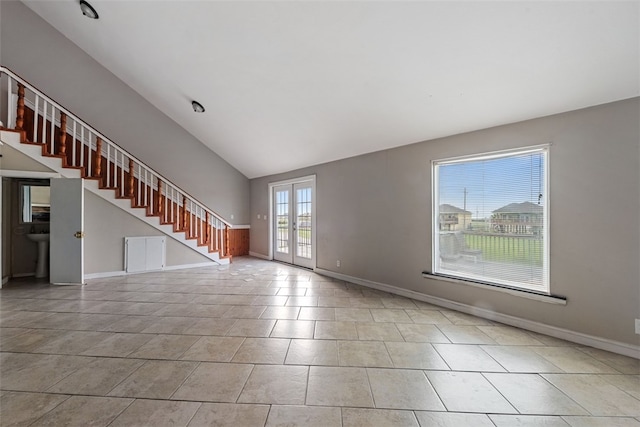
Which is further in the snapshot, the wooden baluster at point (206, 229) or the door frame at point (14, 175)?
the wooden baluster at point (206, 229)

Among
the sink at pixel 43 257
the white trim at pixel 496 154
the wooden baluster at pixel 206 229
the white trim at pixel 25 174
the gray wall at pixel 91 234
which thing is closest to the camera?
the white trim at pixel 496 154

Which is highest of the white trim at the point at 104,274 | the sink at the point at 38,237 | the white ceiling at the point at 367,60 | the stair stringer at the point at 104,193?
the white ceiling at the point at 367,60

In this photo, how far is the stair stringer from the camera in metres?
4.44

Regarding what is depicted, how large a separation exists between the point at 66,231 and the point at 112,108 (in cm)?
308

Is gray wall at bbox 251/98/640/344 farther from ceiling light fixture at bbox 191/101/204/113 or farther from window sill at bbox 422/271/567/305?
ceiling light fixture at bbox 191/101/204/113

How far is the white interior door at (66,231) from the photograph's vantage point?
4734 millimetres

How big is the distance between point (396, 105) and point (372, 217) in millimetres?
1860

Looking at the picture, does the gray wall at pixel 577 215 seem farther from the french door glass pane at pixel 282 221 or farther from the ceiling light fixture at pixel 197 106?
the ceiling light fixture at pixel 197 106

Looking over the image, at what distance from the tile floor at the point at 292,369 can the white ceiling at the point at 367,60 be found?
2.46 metres

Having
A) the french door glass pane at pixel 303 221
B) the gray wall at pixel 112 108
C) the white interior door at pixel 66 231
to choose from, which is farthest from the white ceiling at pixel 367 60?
the white interior door at pixel 66 231

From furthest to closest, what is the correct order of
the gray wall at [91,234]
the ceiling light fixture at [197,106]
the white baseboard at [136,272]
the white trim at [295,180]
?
the white trim at [295,180] → the ceiling light fixture at [197,106] → the white baseboard at [136,272] → the gray wall at [91,234]

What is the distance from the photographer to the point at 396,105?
350cm

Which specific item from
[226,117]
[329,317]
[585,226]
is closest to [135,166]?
[226,117]

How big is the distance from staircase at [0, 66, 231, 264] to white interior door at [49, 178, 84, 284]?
287mm
